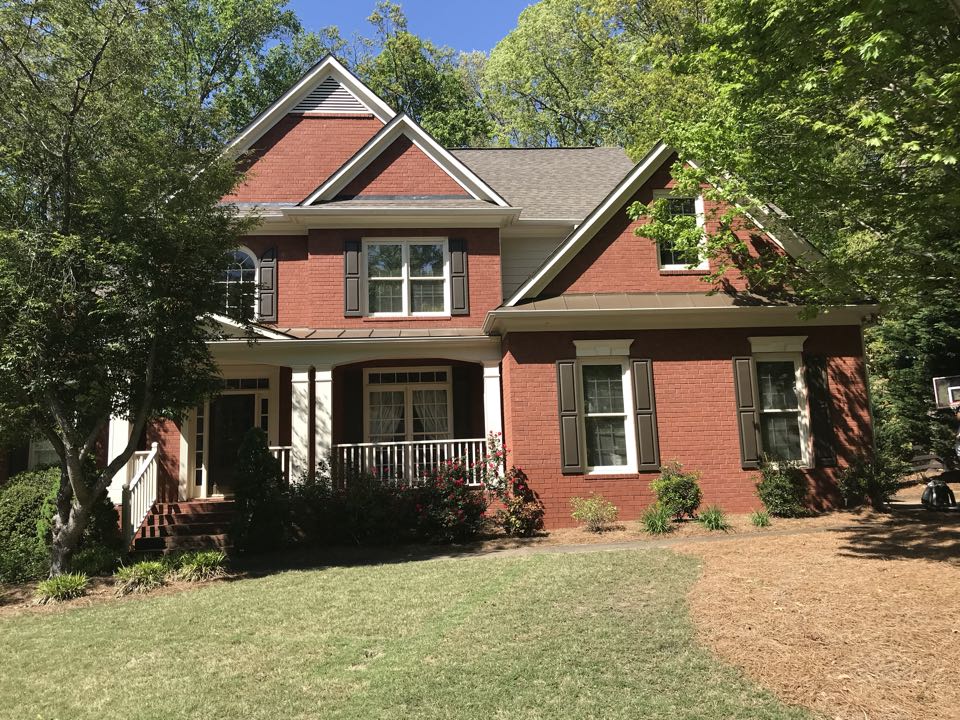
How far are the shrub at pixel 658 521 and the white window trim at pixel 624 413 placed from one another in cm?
105

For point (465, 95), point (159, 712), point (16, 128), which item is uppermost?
point (465, 95)

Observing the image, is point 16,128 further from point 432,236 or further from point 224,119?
point 432,236

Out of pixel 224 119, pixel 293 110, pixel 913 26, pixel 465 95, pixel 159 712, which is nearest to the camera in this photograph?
pixel 159 712

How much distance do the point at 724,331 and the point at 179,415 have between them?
9612mm

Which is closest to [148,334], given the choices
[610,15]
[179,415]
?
[179,415]

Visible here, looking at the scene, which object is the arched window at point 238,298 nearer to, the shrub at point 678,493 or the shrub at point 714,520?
the shrub at point 678,493

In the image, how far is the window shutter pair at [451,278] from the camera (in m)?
13.8

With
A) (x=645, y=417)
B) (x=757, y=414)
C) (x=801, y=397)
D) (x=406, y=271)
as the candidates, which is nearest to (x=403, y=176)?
(x=406, y=271)

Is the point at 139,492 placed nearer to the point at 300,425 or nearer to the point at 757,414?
the point at 300,425

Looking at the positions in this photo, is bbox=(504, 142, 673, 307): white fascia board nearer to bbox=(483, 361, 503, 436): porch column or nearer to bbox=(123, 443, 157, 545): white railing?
bbox=(483, 361, 503, 436): porch column

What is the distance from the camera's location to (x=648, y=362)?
1227 cm

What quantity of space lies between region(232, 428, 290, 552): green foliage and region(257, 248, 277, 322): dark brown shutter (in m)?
4.13

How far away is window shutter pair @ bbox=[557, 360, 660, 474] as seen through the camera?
12.0 m

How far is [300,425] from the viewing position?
12.6 m
